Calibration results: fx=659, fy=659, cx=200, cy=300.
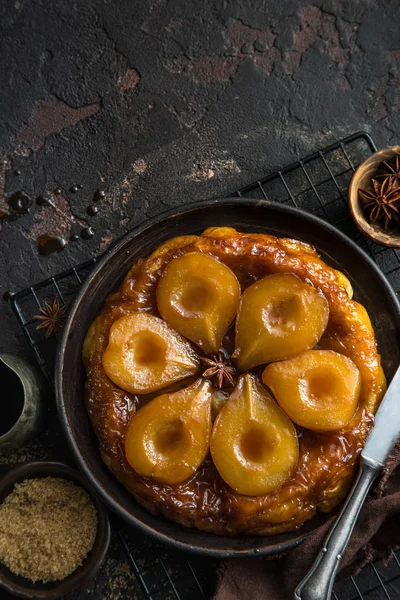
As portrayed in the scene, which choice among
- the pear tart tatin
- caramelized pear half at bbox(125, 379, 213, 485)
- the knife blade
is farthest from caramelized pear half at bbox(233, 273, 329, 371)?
the knife blade

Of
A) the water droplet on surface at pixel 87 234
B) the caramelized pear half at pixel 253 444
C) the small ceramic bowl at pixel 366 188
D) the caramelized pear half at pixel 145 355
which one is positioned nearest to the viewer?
the caramelized pear half at pixel 253 444

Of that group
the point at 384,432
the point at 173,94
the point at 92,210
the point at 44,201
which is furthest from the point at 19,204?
the point at 384,432

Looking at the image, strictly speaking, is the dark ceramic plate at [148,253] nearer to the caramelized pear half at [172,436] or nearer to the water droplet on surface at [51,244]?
the caramelized pear half at [172,436]

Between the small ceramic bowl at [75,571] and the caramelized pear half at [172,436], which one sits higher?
the caramelized pear half at [172,436]

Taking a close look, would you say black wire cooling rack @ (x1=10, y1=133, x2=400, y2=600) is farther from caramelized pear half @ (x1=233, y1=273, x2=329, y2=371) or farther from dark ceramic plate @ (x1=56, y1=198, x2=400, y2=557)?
caramelized pear half @ (x1=233, y1=273, x2=329, y2=371)

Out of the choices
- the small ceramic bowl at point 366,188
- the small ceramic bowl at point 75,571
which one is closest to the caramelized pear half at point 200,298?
the small ceramic bowl at point 366,188
